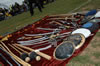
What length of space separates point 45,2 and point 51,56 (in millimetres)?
14779

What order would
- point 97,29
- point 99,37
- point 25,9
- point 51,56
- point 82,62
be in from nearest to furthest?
point 82,62 < point 51,56 < point 99,37 < point 97,29 < point 25,9

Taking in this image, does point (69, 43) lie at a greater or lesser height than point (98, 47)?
greater

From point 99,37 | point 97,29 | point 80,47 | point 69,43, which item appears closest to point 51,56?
point 69,43

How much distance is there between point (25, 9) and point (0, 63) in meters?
13.8

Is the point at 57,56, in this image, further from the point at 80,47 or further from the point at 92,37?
the point at 92,37

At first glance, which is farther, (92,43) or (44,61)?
(92,43)

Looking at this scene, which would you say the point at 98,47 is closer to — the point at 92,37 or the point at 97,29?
the point at 92,37

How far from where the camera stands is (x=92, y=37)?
370 cm

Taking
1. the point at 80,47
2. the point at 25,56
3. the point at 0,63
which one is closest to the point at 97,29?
the point at 80,47

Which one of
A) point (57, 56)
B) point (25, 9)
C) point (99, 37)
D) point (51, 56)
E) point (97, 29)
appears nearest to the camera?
point (57, 56)

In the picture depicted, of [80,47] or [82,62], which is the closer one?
[82,62]

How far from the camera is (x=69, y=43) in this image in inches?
124

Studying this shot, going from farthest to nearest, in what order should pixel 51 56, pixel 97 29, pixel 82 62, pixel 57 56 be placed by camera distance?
1. pixel 97 29
2. pixel 51 56
3. pixel 57 56
4. pixel 82 62

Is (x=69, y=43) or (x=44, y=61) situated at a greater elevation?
(x=69, y=43)
